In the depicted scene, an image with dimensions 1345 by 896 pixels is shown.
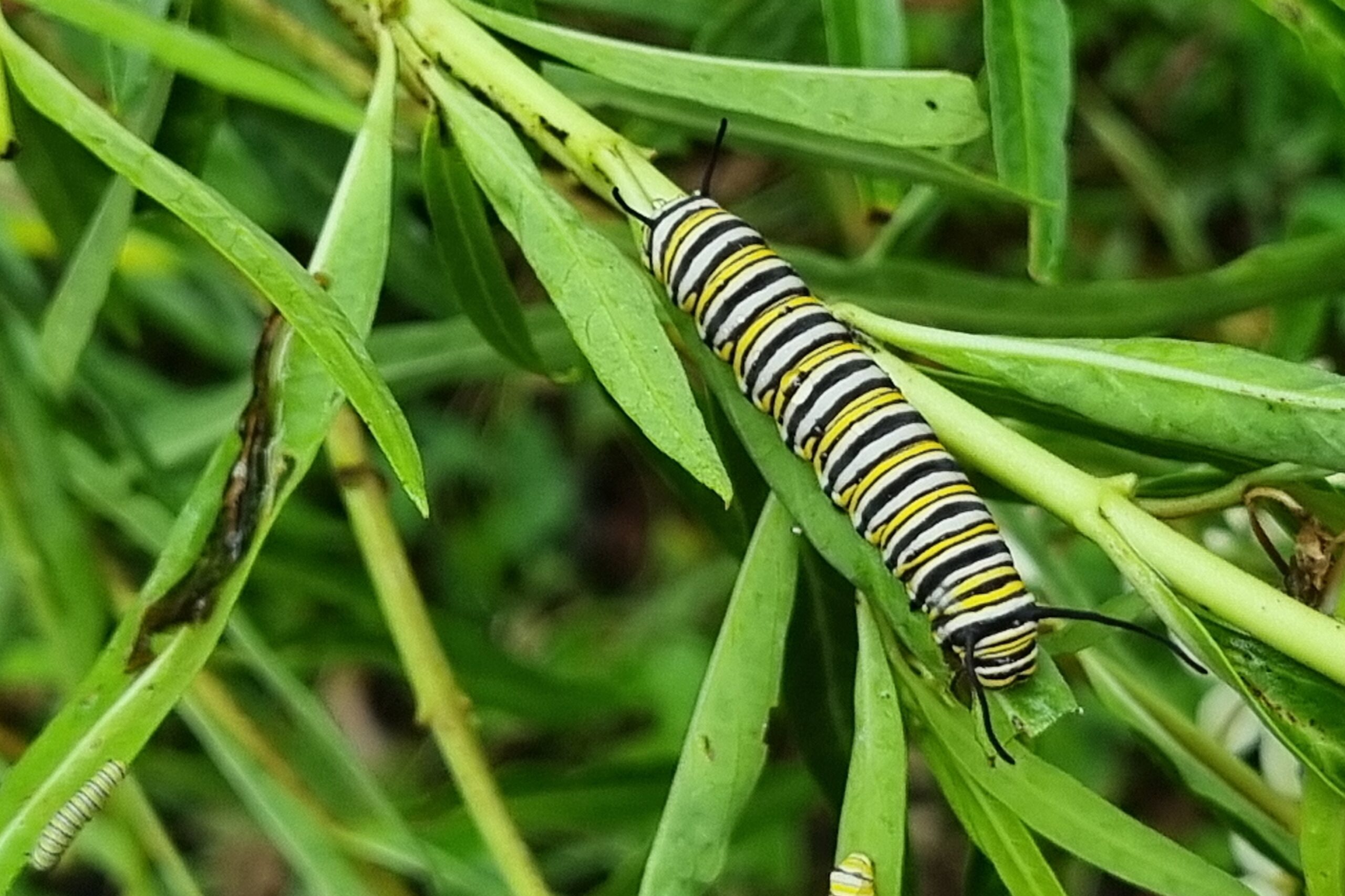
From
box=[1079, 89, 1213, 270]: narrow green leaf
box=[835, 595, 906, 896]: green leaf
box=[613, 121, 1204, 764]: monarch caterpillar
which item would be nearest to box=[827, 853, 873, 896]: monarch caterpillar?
box=[835, 595, 906, 896]: green leaf

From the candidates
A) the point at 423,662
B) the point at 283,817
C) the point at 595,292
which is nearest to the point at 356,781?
the point at 283,817

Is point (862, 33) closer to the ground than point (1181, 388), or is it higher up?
higher up

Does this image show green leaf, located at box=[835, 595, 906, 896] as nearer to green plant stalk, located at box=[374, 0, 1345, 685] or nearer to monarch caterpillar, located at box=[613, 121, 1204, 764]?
monarch caterpillar, located at box=[613, 121, 1204, 764]

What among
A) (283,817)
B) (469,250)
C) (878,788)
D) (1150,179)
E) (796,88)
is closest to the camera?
(878,788)

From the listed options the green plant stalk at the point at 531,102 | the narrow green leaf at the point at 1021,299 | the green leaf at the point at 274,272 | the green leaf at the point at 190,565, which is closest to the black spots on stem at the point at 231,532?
the green leaf at the point at 190,565

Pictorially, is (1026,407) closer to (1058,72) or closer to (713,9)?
(1058,72)

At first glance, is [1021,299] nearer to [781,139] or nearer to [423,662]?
[781,139]
